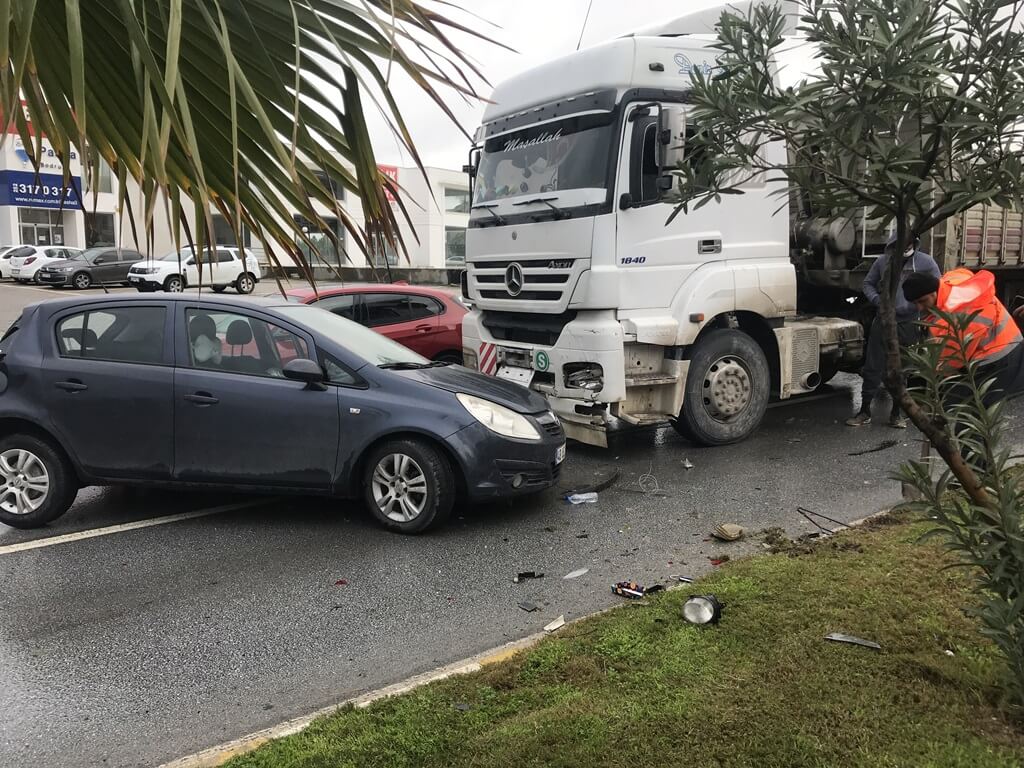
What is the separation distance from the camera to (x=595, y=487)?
6.54 metres

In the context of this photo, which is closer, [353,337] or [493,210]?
[353,337]

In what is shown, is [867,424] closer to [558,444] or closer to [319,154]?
[558,444]

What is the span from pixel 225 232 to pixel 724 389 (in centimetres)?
609

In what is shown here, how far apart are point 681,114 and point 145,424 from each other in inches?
177

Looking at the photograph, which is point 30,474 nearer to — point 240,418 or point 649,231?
point 240,418

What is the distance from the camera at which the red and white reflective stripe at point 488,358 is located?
312 inches

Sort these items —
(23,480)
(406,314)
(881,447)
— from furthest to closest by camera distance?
(406,314) < (881,447) < (23,480)

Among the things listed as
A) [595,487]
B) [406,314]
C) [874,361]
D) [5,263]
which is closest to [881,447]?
[874,361]

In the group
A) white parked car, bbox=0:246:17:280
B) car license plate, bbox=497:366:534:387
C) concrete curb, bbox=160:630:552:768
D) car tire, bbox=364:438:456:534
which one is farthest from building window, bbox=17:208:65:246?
concrete curb, bbox=160:630:552:768

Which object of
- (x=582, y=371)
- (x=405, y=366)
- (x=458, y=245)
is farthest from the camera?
(x=458, y=245)

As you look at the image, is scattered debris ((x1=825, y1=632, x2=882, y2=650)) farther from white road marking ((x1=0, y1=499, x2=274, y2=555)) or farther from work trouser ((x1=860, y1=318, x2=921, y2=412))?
work trouser ((x1=860, y1=318, x2=921, y2=412))

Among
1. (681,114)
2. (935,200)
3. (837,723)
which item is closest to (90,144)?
(935,200)

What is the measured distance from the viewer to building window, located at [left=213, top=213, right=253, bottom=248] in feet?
6.30

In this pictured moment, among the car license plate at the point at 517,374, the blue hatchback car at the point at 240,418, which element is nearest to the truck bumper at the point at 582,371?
the car license plate at the point at 517,374
